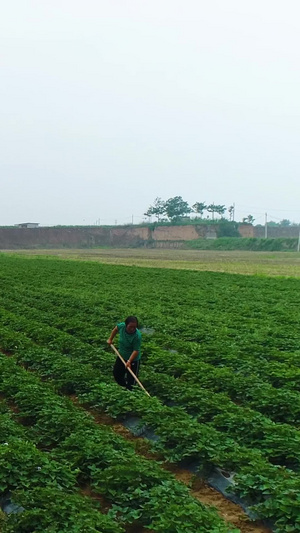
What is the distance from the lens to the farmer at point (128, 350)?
840 centimetres

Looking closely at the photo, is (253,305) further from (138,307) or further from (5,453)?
(5,453)

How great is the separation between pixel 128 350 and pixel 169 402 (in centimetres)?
90

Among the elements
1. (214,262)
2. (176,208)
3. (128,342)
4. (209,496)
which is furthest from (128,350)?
(176,208)

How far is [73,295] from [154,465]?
14.0m

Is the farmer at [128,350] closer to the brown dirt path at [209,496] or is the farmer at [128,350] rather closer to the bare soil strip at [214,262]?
the brown dirt path at [209,496]

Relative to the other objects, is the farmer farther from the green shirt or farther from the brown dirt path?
the brown dirt path

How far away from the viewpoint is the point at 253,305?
1789cm

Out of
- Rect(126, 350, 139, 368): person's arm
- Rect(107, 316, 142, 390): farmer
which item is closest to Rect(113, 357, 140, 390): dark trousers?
Rect(107, 316, 142, 390): farmer

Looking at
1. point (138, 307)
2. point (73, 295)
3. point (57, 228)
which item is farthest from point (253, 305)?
point (57, 228)

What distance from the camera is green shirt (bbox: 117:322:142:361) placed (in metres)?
8.57

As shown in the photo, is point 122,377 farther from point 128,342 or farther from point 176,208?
point 176,208

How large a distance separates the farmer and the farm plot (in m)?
0.20

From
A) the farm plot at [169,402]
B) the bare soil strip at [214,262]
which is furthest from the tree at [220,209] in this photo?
the farm plot at [169,402]

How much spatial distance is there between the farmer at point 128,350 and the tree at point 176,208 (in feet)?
385
